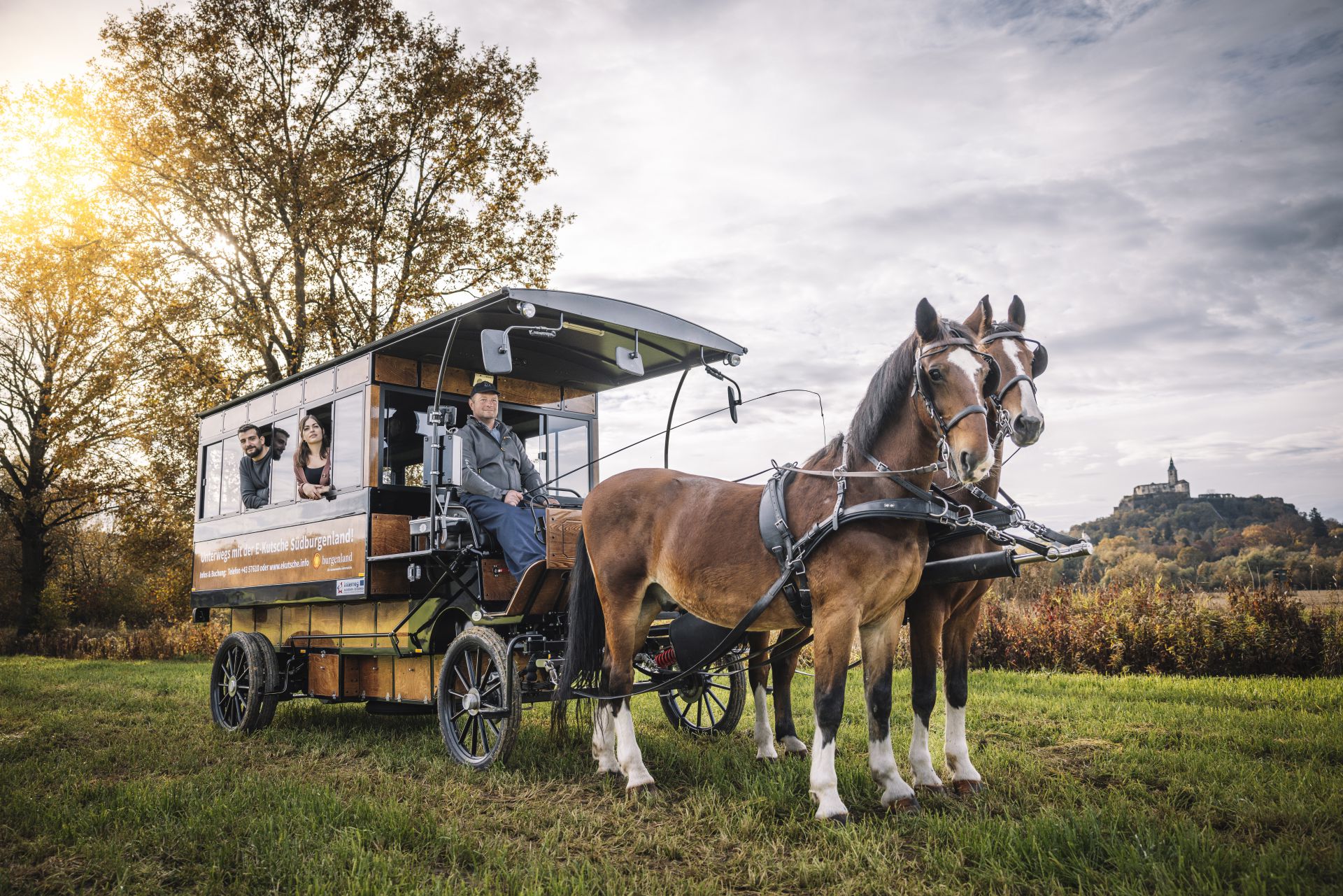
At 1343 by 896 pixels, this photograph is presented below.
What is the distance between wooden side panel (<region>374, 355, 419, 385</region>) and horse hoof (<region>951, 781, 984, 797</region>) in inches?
192

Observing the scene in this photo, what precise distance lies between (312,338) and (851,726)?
12.0 metres

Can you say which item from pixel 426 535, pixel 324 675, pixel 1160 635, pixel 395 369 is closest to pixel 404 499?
pixel 426 535

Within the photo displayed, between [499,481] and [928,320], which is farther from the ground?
[928,320]

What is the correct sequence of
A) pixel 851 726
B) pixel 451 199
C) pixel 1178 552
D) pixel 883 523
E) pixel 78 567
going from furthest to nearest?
1. pixel 78 567
2. pixel 451 199
3. pixel 1178 552
4. pixel 851 726
5. pixel 883 523

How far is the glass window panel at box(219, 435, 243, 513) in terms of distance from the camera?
8.50 m

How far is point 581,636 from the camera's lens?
5.49m

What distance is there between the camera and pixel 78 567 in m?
30.5

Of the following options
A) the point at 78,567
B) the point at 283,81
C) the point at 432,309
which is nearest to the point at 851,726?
the point at 432,309

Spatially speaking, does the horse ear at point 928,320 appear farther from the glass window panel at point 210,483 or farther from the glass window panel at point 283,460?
the glass window panel at point 210,483

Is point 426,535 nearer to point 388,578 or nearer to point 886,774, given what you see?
point 388,578

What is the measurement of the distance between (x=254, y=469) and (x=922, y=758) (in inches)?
249

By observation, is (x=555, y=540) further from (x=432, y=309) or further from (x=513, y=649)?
(x=432, y=309)

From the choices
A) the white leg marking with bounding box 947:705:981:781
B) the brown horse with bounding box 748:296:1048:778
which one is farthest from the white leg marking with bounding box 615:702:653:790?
the white leg marking with bounding box 947:705:981:781

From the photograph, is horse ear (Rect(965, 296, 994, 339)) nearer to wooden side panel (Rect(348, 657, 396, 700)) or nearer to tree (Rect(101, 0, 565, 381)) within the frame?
wooden side panel (Rect(348, 657, 396, 700))
